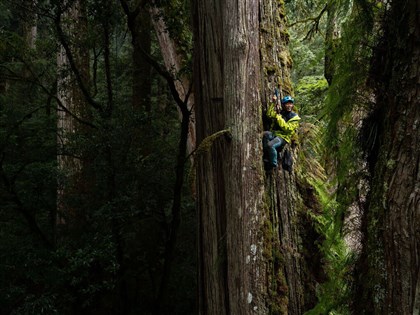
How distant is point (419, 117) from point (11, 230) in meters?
7.81

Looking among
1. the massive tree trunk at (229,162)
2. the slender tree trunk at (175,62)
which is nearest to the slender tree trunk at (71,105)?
the slender tree trunk at (175,62)

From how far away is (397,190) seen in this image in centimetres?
145

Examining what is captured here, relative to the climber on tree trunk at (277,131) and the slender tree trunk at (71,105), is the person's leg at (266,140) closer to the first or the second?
the climber on tree trunk at (277,131)

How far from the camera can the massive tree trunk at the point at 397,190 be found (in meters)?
1.37

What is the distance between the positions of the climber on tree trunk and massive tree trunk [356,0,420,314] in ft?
8.52

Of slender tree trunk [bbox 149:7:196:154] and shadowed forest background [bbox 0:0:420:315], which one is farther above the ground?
slender tree trunk [bbox 149:7:196:154]

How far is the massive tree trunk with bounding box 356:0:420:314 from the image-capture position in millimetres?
1373

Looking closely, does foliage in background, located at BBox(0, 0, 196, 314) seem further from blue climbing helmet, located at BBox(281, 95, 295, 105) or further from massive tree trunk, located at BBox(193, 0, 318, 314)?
blue climbing helmet, located at BBox(281, 95, 295, 105)

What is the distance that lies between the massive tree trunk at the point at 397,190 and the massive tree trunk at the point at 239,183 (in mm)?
2321

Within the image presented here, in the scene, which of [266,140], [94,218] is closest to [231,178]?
[266,140]

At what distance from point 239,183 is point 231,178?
10 centimetres

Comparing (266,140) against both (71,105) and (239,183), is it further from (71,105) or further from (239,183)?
(71,105)

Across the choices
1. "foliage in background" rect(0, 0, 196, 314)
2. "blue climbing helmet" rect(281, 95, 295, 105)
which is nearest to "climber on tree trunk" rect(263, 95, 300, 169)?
"blue climbing helmet" rect(281, 95, 295, 105)

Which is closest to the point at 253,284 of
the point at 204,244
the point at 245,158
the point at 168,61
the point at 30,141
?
the point at 204,244
